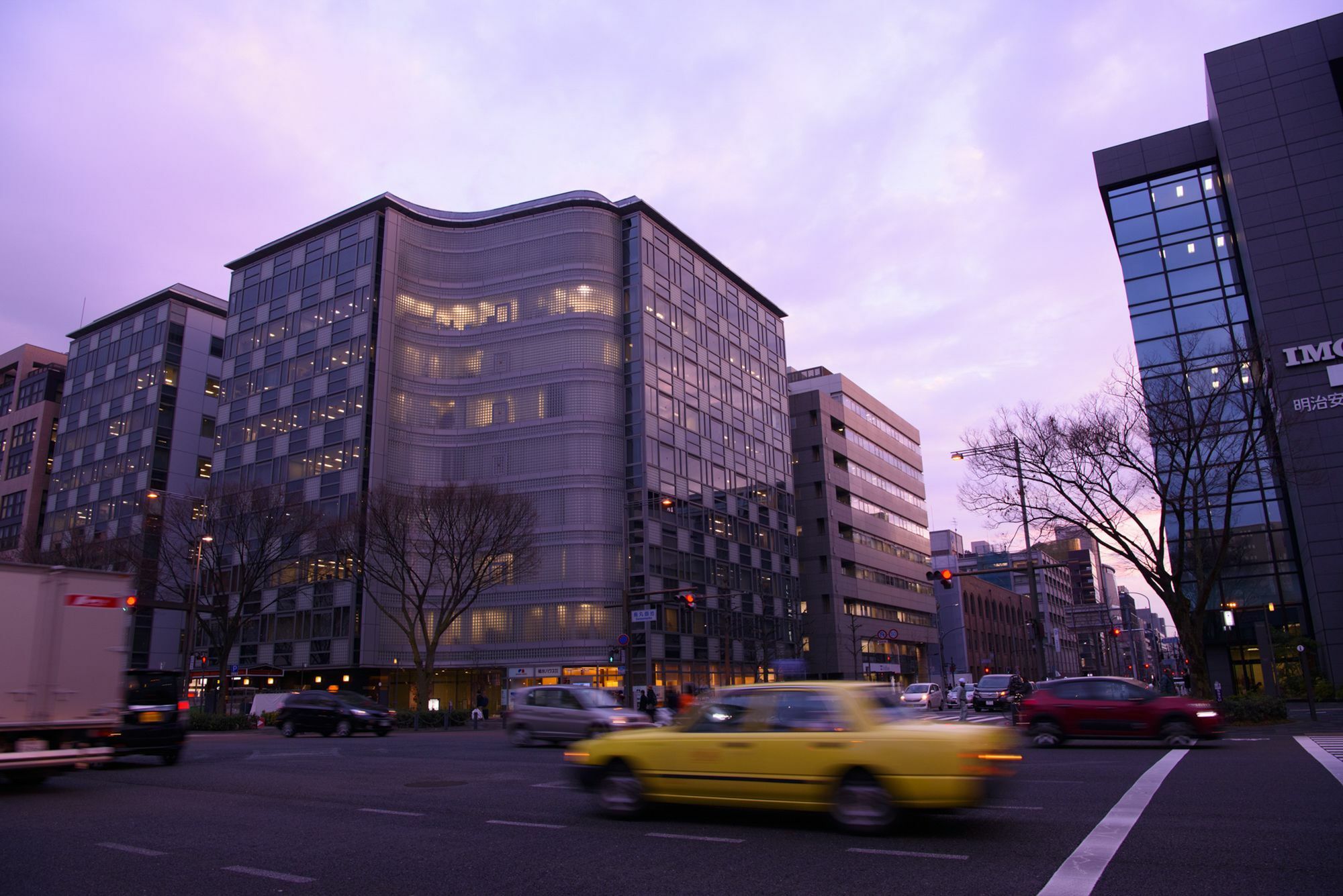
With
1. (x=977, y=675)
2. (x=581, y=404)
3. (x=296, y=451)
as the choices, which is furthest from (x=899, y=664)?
(x=296, y=451)

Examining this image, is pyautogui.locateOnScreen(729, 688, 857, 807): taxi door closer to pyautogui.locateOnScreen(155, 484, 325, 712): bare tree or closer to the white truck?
the white truck

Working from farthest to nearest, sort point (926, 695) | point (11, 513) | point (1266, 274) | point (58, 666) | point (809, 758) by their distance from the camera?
point (11, 513)
point (926, 695)
point (1266, 274)
point (58, 666)
point (809, 758)

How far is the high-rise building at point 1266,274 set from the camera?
4075cm

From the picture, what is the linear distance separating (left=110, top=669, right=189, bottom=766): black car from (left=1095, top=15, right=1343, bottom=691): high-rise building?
37.8 meters

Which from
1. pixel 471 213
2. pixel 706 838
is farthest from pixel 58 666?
pixel 471 213

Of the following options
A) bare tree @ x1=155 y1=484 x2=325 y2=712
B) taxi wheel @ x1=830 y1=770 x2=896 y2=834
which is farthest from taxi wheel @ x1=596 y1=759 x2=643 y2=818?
bare tree @ x1=155 y1=484 x2=325 y2=712

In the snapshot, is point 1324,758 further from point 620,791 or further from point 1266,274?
point 1266,274

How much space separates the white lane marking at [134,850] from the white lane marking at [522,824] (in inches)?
128

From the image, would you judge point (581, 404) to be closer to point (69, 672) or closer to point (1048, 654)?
point (69, 672)

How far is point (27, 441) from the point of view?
275 ft

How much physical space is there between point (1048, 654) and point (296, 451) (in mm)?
119475

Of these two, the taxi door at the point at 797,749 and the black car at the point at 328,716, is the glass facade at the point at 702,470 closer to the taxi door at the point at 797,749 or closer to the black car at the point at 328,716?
the black car at the point at 328,716

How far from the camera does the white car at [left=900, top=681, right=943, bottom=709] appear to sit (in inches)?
1753

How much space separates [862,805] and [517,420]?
166 ft
